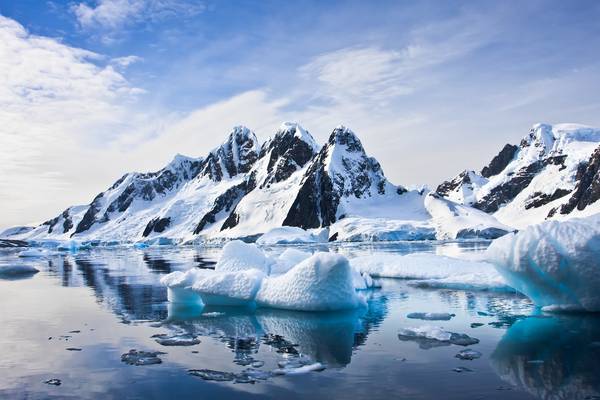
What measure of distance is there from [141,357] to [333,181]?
130 meters

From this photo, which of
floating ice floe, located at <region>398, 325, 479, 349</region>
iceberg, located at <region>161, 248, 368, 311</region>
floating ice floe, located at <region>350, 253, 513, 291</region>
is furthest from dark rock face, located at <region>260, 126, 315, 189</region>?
floating ice floe, located at <region>398, 325, 479, 349</region>

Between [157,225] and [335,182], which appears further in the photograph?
[157,225]

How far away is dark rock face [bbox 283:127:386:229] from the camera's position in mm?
139500

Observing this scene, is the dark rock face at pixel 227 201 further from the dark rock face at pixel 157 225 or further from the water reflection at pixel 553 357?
the water reflection at pixel 553 357

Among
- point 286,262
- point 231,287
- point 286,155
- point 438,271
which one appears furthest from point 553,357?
point 286,155

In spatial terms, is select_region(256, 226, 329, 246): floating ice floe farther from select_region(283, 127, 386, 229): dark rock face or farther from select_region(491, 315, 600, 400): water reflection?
select_region(491, 315, 600, 400): water reflection

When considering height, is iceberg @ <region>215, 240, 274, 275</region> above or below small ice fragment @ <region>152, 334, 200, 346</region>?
above

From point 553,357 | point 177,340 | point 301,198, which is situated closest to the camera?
point 553,357

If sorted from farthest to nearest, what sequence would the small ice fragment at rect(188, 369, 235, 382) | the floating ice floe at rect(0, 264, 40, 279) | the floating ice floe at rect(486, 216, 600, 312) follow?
the floating ice floe at rect(0, 264, 40, 279), the floating ice floe at rect(486, 216, 600, 312), the small ice fragment at rect(188, 369, 235, 382)

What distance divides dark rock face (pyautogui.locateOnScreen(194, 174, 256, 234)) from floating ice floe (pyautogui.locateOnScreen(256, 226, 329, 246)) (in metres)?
56.1

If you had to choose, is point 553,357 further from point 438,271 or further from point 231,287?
point 438,271

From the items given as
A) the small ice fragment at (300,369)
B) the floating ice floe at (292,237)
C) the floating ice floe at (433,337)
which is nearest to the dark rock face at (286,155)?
the floating ice floe at (292,237)

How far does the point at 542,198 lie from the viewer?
19188 cm

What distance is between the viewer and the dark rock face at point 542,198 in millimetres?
184000
